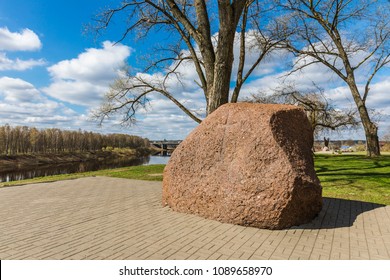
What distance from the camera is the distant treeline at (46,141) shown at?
60.8 meters

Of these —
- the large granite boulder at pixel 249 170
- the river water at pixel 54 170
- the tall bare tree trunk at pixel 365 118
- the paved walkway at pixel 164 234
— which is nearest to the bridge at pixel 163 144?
the river water at pixel 54 170

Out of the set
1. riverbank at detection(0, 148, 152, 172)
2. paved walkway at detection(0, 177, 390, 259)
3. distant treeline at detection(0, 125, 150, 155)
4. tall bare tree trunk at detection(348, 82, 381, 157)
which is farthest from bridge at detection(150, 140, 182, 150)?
paved walkway at detection(0, 177, 390, 259)

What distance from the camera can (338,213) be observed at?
637cm

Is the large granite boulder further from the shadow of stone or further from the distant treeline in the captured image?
the distant treeline

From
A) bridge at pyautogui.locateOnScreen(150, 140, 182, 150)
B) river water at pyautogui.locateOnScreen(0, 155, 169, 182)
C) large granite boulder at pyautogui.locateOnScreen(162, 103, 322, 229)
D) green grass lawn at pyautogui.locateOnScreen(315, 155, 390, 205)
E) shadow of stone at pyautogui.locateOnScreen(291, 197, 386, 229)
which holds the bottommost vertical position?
river water at pyautogui.locateOnScreen(0, 155, 169, 182)

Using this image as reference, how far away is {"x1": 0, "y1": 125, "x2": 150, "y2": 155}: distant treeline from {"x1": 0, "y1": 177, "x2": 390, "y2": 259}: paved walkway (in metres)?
63.5

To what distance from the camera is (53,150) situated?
Result: 235 ft

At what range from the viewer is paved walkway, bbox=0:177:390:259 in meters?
4.01

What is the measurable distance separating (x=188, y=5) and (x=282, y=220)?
1138 cm

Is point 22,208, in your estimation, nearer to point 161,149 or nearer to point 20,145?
point 20,145

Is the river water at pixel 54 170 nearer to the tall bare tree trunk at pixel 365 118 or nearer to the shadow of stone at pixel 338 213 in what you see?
the tall bare tree trunk at pixel 365 118

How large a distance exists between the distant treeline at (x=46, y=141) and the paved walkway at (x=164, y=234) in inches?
2502

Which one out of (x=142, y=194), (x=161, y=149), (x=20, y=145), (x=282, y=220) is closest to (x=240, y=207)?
(x=282, y=220)

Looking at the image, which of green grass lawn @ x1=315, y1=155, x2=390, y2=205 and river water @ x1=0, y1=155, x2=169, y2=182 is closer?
green grass lawn @ x1=315, y1=155, x2=390, y2=205
